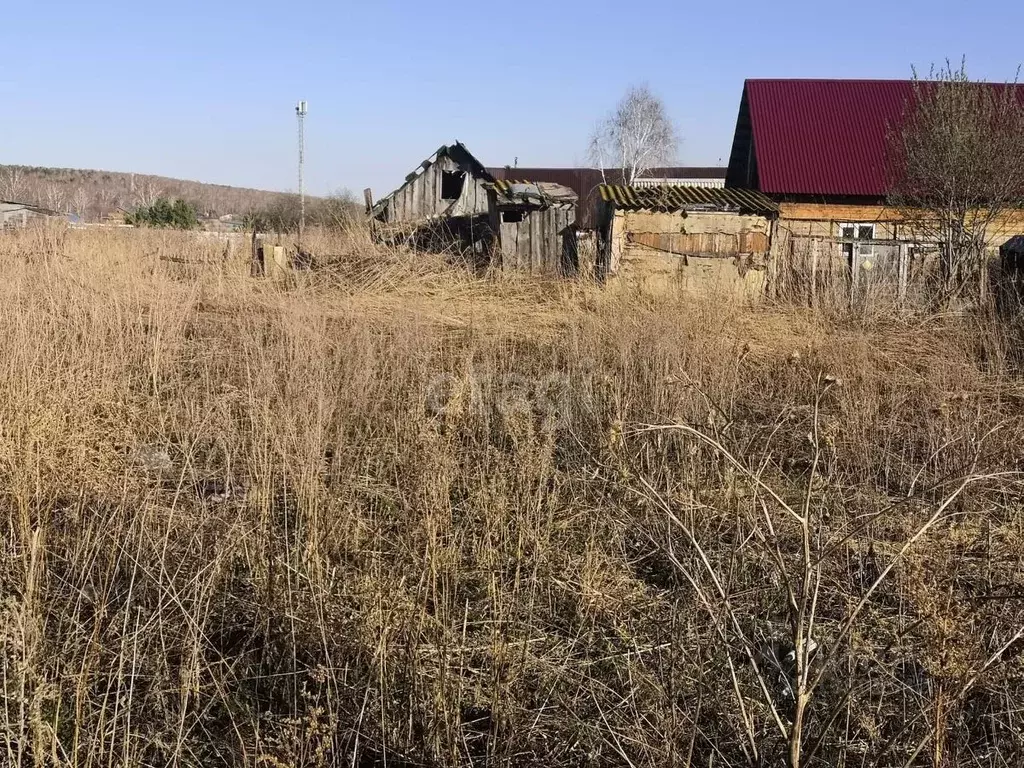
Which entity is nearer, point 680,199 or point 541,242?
→ point 680,199

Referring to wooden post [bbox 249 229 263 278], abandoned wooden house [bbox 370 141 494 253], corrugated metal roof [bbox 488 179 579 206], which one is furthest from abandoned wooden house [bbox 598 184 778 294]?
abandoned wooden house [bbox 370 141 494 253]

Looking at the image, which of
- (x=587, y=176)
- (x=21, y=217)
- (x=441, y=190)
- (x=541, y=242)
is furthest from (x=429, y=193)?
(x=587, y=176)

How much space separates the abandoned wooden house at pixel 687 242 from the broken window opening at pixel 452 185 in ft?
43.3

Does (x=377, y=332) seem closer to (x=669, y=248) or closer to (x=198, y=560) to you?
(x=198, y=560)

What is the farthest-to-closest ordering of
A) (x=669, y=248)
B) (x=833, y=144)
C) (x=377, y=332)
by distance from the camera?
(x=833, y=144)
(x=669, y=248)
(x=377, y=332)

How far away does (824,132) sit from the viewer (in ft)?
63.6

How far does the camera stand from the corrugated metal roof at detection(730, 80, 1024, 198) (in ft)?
59.4

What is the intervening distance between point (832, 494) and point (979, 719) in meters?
1.67

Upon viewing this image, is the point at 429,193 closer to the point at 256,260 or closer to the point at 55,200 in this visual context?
the point at 256,260

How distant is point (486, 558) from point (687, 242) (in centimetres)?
912

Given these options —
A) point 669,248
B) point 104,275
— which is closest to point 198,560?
point 104,275

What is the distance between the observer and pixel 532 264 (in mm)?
12555

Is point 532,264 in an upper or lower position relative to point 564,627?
upper

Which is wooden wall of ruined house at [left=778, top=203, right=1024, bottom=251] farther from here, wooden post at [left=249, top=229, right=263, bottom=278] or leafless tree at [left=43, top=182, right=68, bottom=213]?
leafless tree at [left=43, top=182, right=68, bottom=213]
